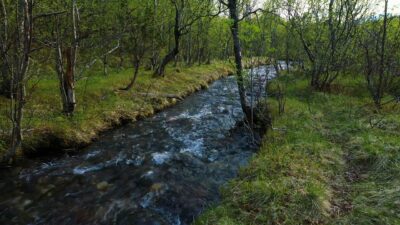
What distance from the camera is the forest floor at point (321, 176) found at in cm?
711

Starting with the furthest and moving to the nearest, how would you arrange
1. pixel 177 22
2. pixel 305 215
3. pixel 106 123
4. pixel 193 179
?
pixel 177 22 → pixel 106 123 → pixel 193 179 → pixel 305 215

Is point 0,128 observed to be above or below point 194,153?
above

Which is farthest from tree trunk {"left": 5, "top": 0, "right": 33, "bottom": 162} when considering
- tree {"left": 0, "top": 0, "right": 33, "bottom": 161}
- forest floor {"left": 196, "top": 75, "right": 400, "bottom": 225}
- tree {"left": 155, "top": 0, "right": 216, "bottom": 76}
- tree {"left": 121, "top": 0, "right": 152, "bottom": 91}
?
tree {"left": 155, "top": 0, "right": 216, "bottom": 76}

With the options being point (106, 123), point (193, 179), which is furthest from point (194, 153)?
point (106, 123)

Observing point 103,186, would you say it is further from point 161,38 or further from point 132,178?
point 161,38

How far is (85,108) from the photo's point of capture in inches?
619

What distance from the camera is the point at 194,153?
41.4ft

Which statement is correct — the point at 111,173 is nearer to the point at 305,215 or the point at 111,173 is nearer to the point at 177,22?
the point at 305,215

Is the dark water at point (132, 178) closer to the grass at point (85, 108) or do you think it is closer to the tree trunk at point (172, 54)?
the grass at point (85, 108)

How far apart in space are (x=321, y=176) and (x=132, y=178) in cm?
591

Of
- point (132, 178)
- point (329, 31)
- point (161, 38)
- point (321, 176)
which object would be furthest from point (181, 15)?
point (321, 176)

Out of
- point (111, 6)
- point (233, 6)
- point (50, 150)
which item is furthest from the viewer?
point (111, 6)

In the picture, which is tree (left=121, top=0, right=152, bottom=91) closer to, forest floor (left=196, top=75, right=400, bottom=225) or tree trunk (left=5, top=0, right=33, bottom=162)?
tree trunk (left=5, top=0, right=33, bottom=162)

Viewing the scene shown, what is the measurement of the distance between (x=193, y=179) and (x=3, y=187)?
19.1ft
